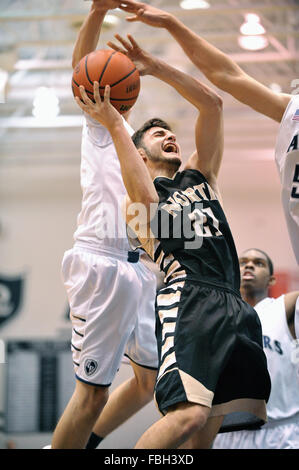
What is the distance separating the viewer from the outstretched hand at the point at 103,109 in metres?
3.32

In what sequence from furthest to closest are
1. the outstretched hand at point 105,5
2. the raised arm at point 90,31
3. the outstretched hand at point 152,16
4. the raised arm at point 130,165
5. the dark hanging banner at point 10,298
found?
the dark hanging banner at point 10,298 < the raised arm at point 90,31 < the outstretched hand at point 105,5 < the outstretched hand at point 152,16 < the raised arm at point 130,165

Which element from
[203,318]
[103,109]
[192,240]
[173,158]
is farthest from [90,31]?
[203,318]

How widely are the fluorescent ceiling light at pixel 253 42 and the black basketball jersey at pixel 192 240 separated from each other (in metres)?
6.93

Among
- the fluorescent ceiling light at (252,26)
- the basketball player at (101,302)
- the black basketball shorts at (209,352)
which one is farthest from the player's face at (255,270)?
the fluorescent ceiling light at (252,26)

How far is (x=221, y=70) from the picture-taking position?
3180 mm

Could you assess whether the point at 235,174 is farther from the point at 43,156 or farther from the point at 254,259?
Answer: the point at 254,259

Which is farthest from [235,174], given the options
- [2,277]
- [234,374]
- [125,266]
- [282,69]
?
[234,374]

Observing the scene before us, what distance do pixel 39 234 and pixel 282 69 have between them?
5.37m

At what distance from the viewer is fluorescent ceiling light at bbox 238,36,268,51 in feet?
31.8

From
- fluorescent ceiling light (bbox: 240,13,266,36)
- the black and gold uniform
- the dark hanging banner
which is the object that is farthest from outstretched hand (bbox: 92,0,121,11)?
the dark hanging banner

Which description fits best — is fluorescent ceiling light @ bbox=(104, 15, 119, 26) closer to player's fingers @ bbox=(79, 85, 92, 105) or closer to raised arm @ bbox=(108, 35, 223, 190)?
raised arm @ bbox=(108, 35, 223, 190)

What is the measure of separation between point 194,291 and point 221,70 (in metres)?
1.11

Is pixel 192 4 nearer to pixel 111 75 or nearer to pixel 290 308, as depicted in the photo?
pixel 290 308

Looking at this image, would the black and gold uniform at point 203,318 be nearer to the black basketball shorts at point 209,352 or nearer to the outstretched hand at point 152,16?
the black basketball shorts at point 209,352
